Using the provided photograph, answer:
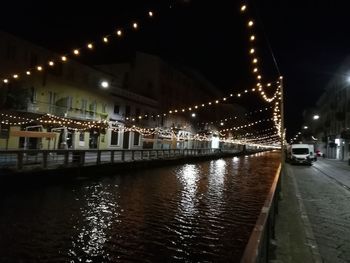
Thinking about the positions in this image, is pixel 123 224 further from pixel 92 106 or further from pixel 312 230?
pixel 92 106

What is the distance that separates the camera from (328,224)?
9.52 metres

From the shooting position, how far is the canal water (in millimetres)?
7027

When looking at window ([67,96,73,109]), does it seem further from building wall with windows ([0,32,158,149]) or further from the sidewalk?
the sidewalk

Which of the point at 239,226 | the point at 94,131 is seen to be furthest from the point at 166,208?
the point at 94,131

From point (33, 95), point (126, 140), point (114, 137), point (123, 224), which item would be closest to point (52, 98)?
point (33, 95)

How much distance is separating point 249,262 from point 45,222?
693 cm

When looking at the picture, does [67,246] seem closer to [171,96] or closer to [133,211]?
[133,211]

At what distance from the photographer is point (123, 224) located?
9.22 meters

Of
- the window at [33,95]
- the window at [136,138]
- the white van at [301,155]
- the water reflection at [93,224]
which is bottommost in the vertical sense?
the water reflection at [93,224]

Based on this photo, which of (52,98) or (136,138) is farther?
(136,138)

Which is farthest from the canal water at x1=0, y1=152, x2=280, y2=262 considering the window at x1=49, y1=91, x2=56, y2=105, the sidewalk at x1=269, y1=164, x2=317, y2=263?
the window at x1=49, y1=91, x2=56, y2=105

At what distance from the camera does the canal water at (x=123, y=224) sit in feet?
23.1

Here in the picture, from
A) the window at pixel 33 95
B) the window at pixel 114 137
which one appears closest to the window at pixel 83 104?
the window at pixel 114 137

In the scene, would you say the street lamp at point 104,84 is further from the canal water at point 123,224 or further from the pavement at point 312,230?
the pavement at point 312,230
